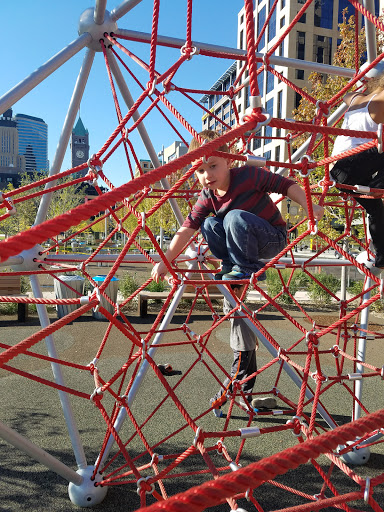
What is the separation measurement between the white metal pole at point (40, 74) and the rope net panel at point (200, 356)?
0.60 ft

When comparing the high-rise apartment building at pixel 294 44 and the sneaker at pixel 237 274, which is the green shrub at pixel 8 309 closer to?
the sneaker at pixel 237 274

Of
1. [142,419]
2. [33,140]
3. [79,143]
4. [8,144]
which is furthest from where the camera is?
[33,140]

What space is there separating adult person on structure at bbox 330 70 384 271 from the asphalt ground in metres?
1.22

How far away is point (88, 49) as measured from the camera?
2.23 m

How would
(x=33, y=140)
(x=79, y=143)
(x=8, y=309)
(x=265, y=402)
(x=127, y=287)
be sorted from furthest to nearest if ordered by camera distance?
(x=33, y=140) < (x=79, y=143) < (x=127, y=287) < (x=8, y=309) < (x=265, y=402)

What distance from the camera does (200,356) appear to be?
2.41 meters

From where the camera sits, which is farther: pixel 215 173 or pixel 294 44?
pixel 294 44

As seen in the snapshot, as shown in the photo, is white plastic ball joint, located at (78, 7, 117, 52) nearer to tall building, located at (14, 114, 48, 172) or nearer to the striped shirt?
the striped shirt

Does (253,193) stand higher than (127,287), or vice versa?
(253,193)

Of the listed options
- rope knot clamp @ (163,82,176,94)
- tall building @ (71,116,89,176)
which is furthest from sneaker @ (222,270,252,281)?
tall building @ (71,116,89,176)

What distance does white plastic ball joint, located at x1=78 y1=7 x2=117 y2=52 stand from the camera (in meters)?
2.19

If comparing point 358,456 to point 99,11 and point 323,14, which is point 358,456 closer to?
point 99,11

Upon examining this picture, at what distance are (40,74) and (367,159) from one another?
149 centimetres

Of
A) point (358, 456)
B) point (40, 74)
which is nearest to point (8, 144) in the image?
point (40, 74)
